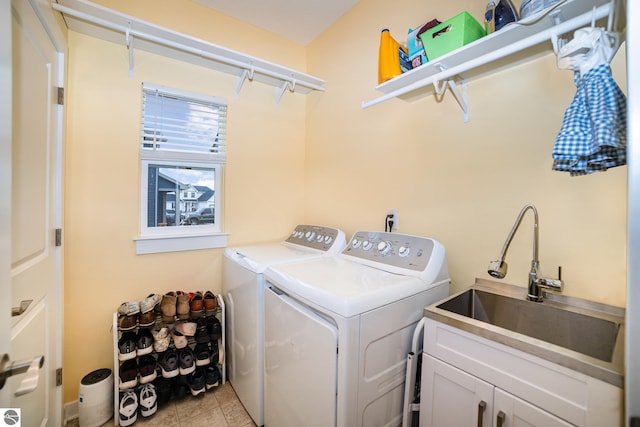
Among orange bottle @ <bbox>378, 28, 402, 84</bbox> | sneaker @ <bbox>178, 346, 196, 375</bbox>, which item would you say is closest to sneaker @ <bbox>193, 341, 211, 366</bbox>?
sneaker @ <bbox>178, 346, 196, 375</bbox>

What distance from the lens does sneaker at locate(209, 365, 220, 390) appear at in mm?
1932

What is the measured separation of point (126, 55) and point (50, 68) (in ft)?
1.90

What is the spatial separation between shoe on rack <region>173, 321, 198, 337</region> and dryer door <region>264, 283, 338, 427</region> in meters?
0.65

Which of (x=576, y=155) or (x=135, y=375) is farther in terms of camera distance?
(x=135, y=375)

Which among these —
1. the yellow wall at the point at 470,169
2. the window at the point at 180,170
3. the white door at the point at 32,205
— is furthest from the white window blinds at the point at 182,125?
the yellow wall at the point at 470,169

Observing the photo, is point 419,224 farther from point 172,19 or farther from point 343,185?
point 172,19

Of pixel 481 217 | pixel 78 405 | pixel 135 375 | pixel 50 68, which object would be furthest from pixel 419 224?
pixel 78 405

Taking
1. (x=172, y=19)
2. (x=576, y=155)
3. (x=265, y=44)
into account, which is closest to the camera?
(x=576, y=155)

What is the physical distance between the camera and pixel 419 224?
65.5 inches

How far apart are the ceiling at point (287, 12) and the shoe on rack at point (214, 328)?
232 centimetres

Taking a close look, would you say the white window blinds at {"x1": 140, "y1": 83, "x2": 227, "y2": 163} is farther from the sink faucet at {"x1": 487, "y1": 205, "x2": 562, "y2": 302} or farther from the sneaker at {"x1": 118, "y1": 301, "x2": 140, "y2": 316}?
the sink faucet at {"x1": 487, "y1": 205, "x2": 562, "y2": 302}

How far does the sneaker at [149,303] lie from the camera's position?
5.73 ft

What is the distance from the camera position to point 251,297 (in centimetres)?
161

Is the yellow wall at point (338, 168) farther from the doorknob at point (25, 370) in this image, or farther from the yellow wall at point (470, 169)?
the doorknob at point (25, 370)
